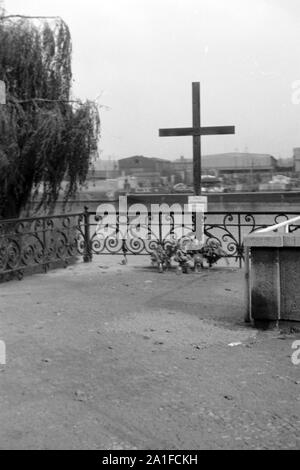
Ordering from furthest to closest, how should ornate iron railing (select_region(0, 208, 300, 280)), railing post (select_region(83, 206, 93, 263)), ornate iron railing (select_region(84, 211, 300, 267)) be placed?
1. railing post (select_region(83, 206, 93, 263))
2. ornate iron railing (select_region(84, 211, 300, 267))
3. ornate iron railing (select_region(0, 208, 300, 280))

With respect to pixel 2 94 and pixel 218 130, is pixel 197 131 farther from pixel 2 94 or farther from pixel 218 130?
pixel 2 94

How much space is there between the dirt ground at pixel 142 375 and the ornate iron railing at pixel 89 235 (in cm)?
172

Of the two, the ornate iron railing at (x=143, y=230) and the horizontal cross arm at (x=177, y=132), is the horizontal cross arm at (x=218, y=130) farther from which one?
the ornate iron railing at (x=143, y=230)

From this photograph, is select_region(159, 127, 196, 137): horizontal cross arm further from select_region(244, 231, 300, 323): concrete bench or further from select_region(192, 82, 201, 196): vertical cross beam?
select_region(244, 231, 300, 323): concrete bench

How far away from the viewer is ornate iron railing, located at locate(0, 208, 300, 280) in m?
10.2

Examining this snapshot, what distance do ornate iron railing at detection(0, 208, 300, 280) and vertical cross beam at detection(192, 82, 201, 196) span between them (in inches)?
26.4

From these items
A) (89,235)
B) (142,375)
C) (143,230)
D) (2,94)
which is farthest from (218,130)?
(142,375)

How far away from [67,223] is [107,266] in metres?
1.14

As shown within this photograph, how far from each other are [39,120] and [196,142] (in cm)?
311

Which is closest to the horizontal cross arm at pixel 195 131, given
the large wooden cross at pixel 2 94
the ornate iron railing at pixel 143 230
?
the ornate iron railing at pixel 143 230

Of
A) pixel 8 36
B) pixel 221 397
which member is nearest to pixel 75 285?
pixel 8 36

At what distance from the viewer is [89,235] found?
1238cm

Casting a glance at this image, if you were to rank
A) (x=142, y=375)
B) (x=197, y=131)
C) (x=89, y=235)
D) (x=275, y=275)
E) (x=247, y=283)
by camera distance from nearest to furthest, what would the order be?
(x=142, y=375), (x=275, y=275), (x=247, y=283), (x=197, y=131), (x=89, y=235)

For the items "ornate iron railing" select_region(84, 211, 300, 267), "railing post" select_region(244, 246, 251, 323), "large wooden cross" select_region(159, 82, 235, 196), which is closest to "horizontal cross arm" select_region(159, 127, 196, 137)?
"large wooden cross" select_region(159, 82, 235, 196)
